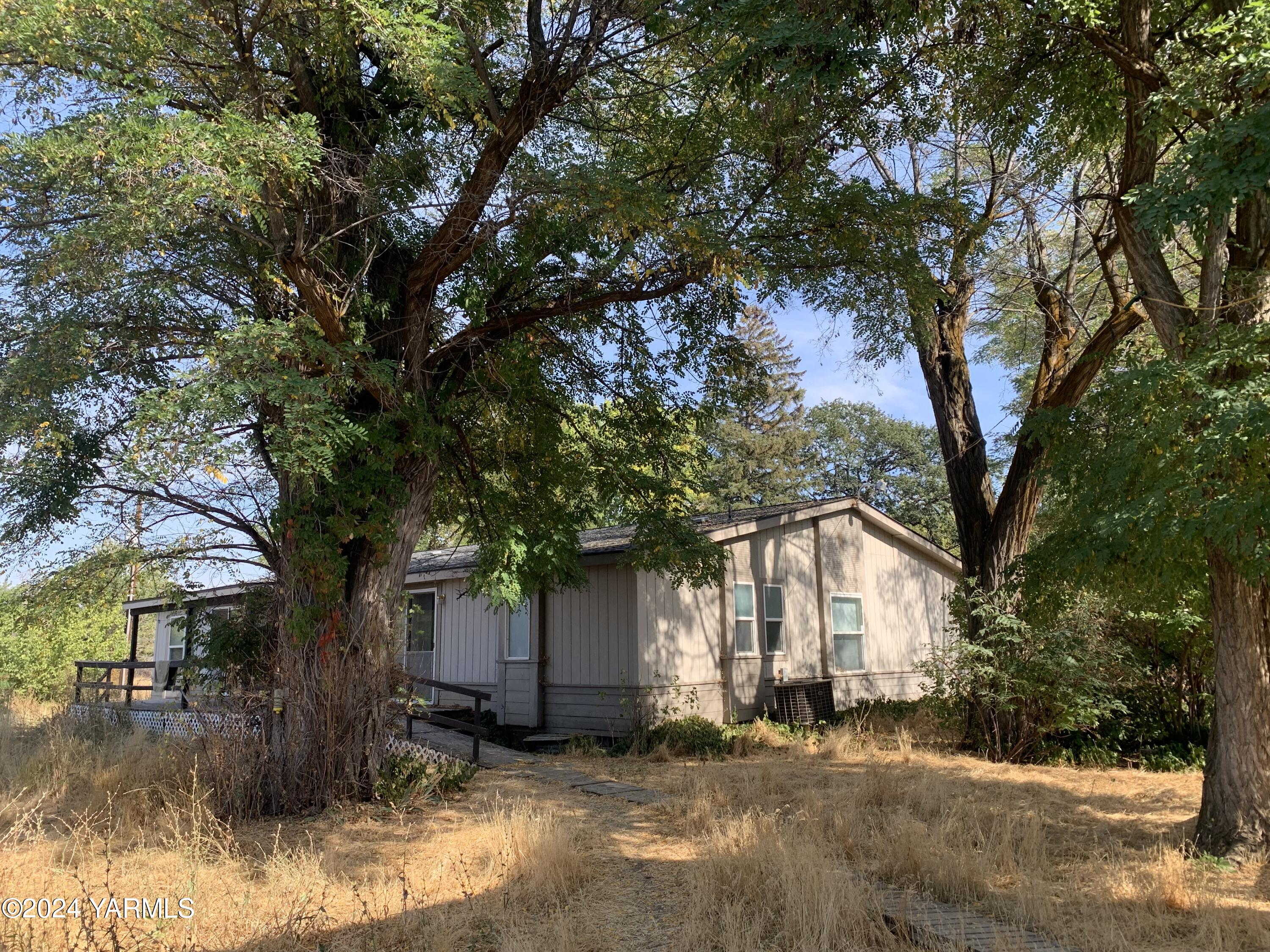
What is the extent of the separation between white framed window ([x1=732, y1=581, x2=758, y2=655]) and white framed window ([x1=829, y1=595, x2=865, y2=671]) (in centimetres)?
214

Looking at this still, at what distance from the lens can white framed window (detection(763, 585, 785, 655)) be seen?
1538 cm

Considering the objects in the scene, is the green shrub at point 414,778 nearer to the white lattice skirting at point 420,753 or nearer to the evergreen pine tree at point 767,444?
the white lattice skirting at point 420,753

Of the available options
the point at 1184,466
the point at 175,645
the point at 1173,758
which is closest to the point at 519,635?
the point at 1173,758

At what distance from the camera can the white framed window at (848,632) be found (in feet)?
54.4

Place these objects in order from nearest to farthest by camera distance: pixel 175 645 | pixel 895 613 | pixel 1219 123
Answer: pixel 1219 123
pixel 895 613
pixel 175 645

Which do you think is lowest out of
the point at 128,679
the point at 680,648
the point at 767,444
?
the point at 128,679

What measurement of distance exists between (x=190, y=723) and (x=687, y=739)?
663 centimetres

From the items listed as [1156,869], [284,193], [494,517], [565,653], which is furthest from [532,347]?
[1156,869]

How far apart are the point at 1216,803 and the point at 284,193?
992 centimetres

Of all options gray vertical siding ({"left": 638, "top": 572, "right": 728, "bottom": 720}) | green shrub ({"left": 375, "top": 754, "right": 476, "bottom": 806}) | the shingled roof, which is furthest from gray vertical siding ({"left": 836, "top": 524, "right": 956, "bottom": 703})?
green shrub ({"left": 375, "top": 754, "right": 476, "bottom": 806})

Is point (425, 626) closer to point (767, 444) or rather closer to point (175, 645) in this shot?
point (175, 645)

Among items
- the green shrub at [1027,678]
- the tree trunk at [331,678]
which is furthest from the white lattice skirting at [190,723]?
the green shrub at [1027,678]

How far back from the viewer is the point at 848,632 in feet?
55.2

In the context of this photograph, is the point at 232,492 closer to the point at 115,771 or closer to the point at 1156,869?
the point at 115,771
